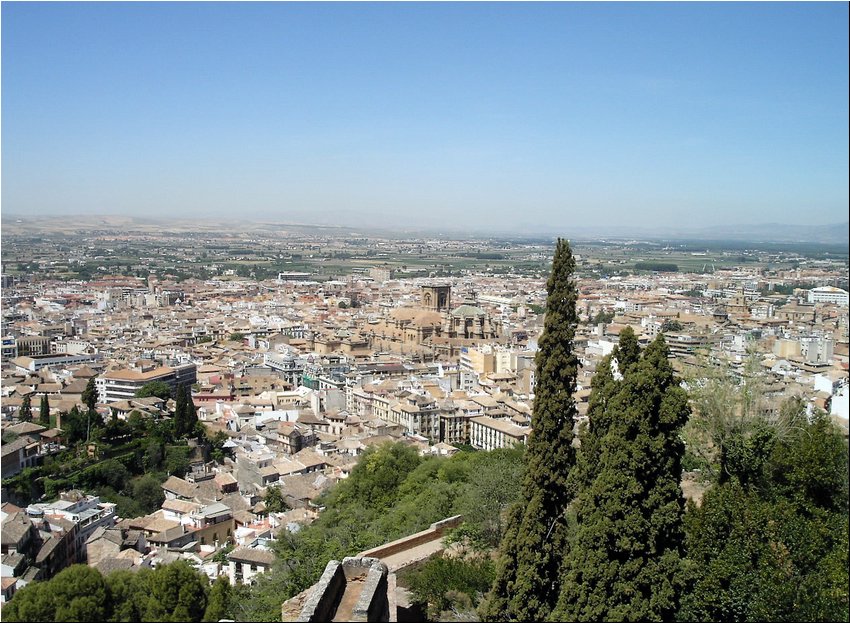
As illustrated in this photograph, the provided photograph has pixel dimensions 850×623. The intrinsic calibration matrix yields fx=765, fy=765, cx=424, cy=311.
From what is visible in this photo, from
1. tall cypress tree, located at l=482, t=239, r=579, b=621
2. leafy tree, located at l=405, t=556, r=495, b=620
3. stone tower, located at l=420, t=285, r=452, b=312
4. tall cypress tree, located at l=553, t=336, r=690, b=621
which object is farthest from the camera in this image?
stone tower, located at l=420, t=285, r=452, b=312

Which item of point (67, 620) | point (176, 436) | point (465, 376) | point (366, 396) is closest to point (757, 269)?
point (465, 376)

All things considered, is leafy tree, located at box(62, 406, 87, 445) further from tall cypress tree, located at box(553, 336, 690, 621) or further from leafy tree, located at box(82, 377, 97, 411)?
tall cypress tree, located at box(553, 336, 690, 621)

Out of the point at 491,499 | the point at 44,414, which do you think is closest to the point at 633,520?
the point at 491,499

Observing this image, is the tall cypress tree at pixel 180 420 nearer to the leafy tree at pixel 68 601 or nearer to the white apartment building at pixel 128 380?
the white apartment building at pixel 128 380

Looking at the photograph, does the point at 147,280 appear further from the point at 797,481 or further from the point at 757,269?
the point at 797,481

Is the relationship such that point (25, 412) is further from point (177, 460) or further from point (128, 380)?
point (177, 460)

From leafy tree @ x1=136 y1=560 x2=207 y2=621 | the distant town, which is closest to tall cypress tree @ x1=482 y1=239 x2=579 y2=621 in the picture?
the distant town
